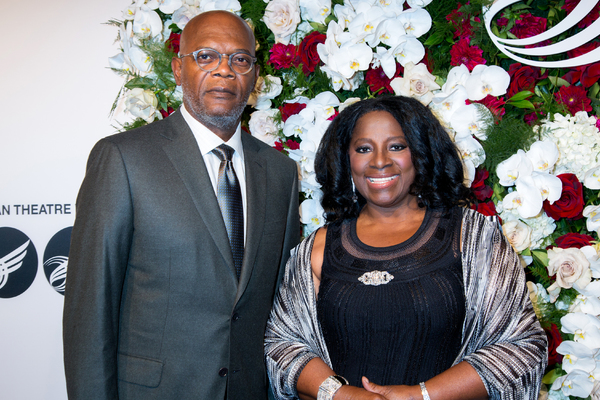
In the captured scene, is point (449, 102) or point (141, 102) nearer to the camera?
point (449, 102)

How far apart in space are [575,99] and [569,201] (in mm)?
368

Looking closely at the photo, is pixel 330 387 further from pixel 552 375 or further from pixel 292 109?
pixel 292 109

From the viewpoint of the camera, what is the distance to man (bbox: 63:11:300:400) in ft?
4.47

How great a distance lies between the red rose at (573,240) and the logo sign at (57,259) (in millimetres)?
2465

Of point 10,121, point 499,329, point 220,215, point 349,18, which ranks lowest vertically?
point 499,329

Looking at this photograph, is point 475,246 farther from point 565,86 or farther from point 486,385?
point 565,86

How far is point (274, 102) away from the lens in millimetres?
2137

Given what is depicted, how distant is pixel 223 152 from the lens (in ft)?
5.24

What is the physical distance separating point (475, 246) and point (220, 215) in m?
0.83

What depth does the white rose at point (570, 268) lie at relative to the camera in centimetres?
158

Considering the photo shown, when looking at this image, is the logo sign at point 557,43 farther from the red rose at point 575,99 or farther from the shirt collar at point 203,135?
the shirt collar at point 203,135

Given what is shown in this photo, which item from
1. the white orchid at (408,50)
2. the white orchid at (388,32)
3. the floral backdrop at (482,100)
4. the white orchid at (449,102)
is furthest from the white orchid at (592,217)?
A: the white orchid at (388,32)

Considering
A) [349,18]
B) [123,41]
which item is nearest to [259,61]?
[349,18]

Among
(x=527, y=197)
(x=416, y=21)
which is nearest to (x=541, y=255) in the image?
(x=527, y=197)
